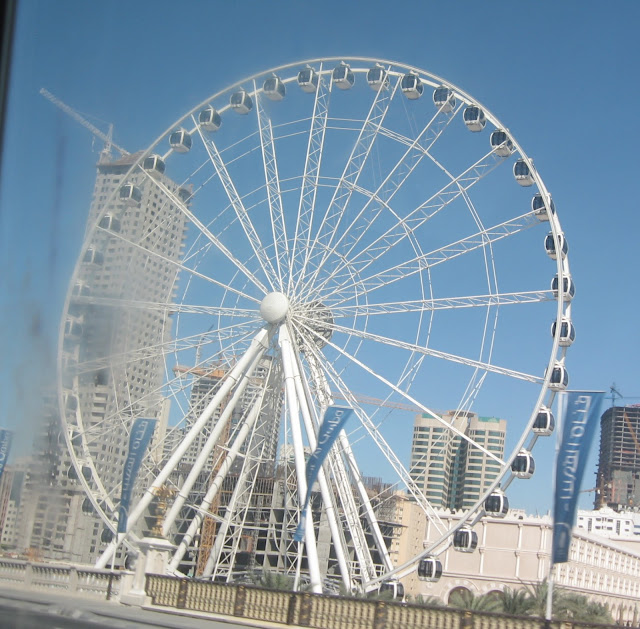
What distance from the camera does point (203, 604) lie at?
79.2ft

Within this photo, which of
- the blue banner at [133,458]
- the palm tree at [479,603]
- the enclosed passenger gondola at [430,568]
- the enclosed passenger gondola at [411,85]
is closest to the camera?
the blue banner at [133,458]

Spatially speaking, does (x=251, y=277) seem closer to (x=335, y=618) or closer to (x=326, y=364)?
(x=326, y=364)

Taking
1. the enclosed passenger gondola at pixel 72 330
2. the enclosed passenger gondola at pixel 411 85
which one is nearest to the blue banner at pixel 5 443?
the enclosed passenger gondola at pixel 72 330

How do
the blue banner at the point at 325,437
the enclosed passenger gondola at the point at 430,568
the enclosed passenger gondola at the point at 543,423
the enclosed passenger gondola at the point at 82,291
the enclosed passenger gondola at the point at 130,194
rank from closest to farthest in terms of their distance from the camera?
the enclosed passenger gondola at the point at 82,291 < the blue banner at the point at 325,437 < the enclosed passenger gondola at the point at 543,423 < the enclosed passenger gondola at the point at 430,568 < the enclosed passenger gondola at the point at 130,194

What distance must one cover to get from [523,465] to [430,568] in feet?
14.7

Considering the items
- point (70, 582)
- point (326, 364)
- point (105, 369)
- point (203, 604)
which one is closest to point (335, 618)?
point (203, 604)

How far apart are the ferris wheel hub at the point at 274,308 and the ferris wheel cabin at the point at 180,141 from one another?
22.8ft

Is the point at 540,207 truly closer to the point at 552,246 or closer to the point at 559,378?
the point at 552,246

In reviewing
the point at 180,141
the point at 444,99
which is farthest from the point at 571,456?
the point at 180,141

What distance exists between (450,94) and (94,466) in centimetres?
1846

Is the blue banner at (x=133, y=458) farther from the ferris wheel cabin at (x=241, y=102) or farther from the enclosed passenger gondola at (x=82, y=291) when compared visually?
the ferris wheel cabin at (x=241, y=102)

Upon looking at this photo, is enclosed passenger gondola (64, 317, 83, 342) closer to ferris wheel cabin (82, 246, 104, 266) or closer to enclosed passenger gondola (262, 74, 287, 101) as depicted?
ferris wheel cabin (82, 246, 104, 266)

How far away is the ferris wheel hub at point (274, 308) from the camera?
32844mm

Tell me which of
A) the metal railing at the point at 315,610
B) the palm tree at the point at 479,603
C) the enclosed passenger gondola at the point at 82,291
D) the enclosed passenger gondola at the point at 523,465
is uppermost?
the enclosed passenger gondola at the point at 82,291
